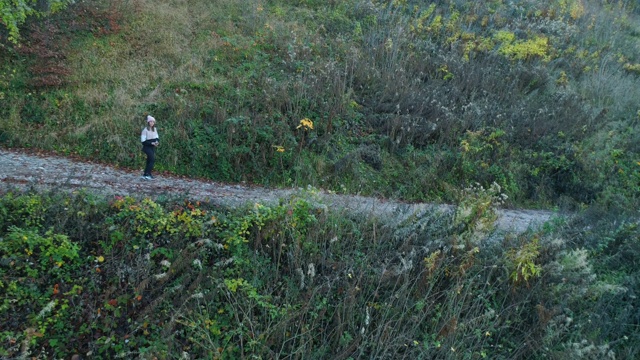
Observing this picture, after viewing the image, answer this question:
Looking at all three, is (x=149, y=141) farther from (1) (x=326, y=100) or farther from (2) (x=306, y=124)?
(1) (x=326, y=100)

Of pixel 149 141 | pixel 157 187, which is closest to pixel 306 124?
pixel 149 141

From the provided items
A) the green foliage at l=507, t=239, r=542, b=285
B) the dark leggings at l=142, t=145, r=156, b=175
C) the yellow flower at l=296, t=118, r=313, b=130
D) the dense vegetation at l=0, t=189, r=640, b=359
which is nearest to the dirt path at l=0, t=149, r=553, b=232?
the dark leggings at l=142, t=145, r=156, b=175

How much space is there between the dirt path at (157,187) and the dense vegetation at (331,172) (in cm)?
59

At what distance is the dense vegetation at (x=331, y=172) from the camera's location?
692cm

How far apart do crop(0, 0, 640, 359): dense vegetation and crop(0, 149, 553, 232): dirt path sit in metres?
0.59

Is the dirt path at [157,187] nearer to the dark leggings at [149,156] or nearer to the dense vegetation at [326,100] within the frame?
the dark leggings at [149,156]

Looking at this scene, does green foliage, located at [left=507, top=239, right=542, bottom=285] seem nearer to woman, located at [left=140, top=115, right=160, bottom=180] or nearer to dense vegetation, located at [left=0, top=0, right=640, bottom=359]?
dense vegetation, located at [left=0, top=0, right=640, bottom=359]

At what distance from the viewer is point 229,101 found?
13586 mm

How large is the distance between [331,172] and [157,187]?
443 cm

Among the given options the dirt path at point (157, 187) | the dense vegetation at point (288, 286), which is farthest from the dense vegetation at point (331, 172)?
the dirt path at point (157, 187)

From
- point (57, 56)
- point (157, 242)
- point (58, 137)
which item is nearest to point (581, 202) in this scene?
point (157, 242)

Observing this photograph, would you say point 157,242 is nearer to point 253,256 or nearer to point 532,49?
point 253,256

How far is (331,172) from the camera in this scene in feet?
42.4

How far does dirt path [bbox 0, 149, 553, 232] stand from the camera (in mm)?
9172
